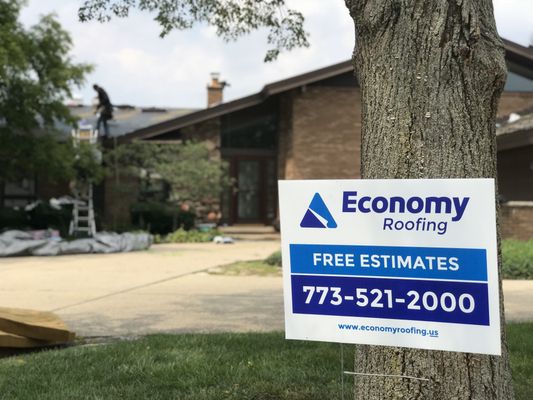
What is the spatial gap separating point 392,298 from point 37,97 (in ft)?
41.2

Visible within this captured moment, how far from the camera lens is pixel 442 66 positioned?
269 centimetres

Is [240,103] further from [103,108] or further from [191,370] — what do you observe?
[191,370]

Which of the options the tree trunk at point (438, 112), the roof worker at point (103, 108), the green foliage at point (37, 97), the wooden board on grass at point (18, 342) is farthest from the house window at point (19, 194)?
the tree trunk at point (438, 112)

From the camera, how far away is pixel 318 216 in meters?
2.72

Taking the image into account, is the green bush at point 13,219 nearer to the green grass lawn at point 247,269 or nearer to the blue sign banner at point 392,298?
the green grass lawn at point 247,269

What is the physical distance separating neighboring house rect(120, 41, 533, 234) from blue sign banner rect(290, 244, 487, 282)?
15.0 metres

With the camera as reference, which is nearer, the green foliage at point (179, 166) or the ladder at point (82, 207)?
the ladder at point (82, 207)

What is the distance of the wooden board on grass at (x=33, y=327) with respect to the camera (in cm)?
510

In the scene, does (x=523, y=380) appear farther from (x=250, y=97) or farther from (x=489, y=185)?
(x=250, y=97)

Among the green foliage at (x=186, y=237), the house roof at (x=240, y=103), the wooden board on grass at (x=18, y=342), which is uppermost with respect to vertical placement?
the house roof at (x=240, y=103)

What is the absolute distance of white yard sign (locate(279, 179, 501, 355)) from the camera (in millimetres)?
2445

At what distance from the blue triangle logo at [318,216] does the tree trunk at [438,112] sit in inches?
13.3

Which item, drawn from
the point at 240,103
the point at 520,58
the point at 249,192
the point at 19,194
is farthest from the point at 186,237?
the point at 520,58

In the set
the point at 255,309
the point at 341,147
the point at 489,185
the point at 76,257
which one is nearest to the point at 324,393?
the point at 489,185
